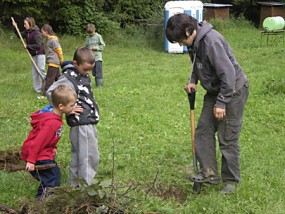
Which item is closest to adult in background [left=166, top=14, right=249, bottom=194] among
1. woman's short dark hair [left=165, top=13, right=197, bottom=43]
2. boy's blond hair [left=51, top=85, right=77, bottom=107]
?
woman's short dark hair [left=165, top=13, right=197, bottom=43]

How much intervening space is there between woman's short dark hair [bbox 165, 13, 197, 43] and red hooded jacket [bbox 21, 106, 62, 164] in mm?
1186

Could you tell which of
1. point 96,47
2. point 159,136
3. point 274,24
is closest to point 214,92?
point 159,136

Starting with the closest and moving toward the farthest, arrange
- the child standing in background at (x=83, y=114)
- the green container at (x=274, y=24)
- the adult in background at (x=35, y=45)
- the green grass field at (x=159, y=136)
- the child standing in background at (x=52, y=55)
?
the child standing in background at (x=83, y=114)
the green grass field at (x=159, y=136)
the child standing in background at (x=52, y=55)
the adult in background at (x=35, y=45)
the green container at (x=274, y=24)

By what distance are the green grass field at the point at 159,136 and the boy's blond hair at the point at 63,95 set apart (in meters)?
0.92

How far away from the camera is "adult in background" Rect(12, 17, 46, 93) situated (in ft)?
28.8

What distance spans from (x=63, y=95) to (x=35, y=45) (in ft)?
17.2

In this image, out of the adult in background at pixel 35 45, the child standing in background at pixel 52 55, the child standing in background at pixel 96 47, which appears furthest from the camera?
the child standing in background at pixel 96 47

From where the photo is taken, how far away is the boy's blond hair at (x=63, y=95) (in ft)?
12.6

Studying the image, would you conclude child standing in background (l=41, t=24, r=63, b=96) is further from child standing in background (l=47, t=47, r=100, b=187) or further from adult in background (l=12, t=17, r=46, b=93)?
child standing in background (l=47, t=47, r=100, b=187)

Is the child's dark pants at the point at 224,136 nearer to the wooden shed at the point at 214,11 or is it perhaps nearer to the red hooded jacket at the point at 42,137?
the red hooded jacket at the point at 42,137

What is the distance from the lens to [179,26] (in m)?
3.96

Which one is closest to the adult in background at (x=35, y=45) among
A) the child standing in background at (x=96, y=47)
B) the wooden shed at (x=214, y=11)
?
the child standing in background at (x=96, y=47)

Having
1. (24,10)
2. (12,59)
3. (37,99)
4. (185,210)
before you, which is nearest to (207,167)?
(185,210)

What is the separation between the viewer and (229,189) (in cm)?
427
